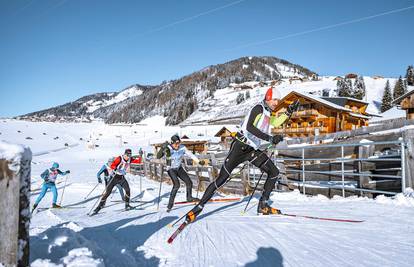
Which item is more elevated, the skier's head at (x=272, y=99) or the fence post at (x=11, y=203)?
the skier's head at (x=272, y=99)

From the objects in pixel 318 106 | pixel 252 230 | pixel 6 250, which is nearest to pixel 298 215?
pixel 252 230

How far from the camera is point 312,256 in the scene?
138 inches

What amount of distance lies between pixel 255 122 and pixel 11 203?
4066 mm

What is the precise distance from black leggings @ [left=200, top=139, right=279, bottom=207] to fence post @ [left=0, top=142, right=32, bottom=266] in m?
3.31

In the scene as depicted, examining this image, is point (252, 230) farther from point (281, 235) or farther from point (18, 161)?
point (18, 161)

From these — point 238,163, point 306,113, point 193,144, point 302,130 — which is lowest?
point 193,144

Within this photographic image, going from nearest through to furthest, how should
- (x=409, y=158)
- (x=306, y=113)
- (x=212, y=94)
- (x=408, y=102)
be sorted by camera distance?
(x=409, y=158) → (x=408, y=102) → (x=306, y=113) → (x=212, y=94)

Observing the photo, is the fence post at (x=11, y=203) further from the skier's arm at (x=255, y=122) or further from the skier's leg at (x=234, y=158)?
the skier's arm at (x=255, y=122)

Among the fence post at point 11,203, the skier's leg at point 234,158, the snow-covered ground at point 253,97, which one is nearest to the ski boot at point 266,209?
the skier's leg at point 234,158

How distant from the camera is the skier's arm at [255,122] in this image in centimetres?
536

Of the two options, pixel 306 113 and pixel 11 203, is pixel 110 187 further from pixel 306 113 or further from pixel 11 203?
pixel 306 113

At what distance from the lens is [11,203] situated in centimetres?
208

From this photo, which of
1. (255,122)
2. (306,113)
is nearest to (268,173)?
(255,122)

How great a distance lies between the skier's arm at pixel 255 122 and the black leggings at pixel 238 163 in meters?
0.30
